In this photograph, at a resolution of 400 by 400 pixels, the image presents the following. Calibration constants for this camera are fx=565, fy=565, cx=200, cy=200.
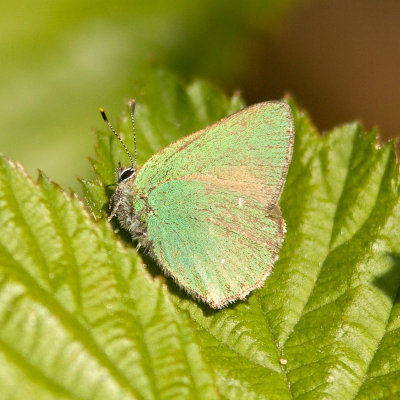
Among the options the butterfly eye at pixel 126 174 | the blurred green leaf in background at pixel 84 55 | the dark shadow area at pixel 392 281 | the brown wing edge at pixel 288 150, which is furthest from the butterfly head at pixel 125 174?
the blurred green leaf in background at pixel 84 55

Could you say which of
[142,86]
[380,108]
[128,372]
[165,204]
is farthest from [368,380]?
[380,108]

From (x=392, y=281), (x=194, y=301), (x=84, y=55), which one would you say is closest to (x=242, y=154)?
(x=194, y=301)

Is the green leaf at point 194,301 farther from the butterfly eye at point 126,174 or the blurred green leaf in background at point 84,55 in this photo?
the blurred green leaf in background at point 84,55

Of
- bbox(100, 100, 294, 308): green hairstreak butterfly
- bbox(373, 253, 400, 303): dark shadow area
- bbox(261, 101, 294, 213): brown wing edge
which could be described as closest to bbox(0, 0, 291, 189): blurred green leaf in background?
bbox(100, 100, 294, 308): green hairstreak butterfly

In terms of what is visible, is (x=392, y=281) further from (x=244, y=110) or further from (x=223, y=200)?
(x=244, y=110)

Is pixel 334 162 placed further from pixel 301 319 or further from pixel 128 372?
pixel 128 372

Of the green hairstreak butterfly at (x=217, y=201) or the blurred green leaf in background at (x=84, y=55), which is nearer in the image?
the green hairstreak butterfly at (x=217, y=201)

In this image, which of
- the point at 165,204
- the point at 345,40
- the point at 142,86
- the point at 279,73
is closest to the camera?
the point at 165,204

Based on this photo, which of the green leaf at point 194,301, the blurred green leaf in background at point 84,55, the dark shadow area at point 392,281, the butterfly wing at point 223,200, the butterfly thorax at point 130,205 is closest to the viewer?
the green leaf at point 194,301
